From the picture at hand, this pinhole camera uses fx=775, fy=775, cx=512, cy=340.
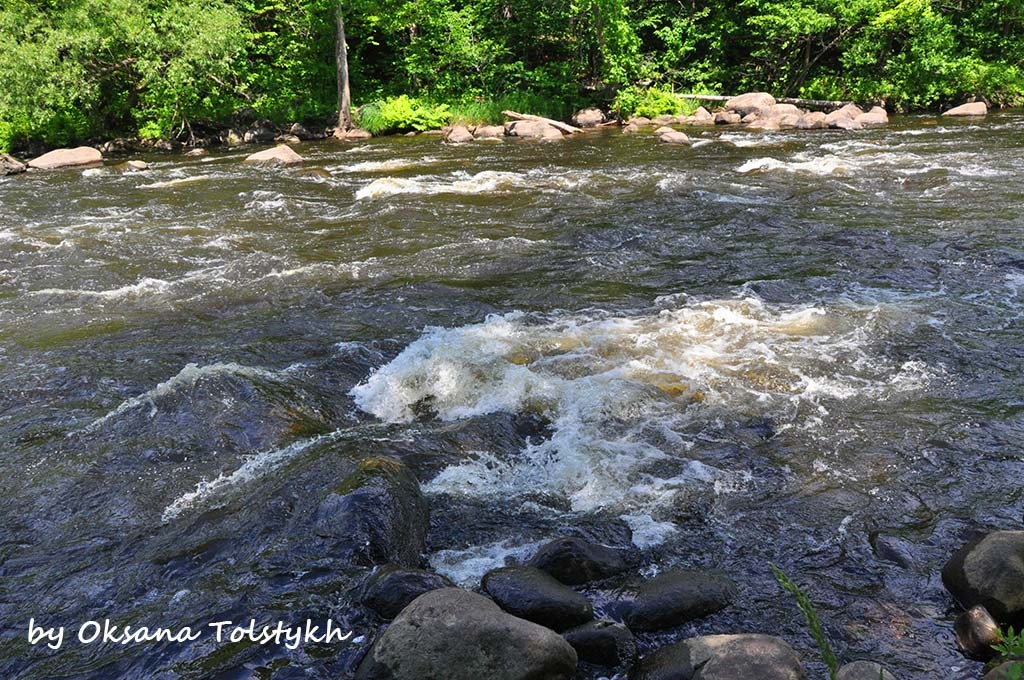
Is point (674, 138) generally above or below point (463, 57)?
below

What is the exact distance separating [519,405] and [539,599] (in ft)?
7.09

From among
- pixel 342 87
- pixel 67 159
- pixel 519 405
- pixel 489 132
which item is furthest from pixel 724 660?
pixel 342 87

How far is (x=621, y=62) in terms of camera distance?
73.4 ft

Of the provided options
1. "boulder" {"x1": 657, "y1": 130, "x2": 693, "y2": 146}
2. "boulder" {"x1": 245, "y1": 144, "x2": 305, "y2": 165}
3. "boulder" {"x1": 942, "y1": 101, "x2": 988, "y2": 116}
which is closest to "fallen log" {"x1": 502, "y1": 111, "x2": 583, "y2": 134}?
"boulder" {"x1": 657, "y1": 130, "x2": 693, "y2": 146}

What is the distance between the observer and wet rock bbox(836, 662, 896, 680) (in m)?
2.76

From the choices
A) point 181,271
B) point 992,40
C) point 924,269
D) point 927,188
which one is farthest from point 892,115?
point 181,271

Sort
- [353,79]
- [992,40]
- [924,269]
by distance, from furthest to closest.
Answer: [353,79] < [992,40] < [924,269]

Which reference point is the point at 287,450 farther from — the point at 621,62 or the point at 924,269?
the point at 621,62

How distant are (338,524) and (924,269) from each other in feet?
21.5

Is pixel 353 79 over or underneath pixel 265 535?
over

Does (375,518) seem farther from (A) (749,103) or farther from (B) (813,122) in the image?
(A) (749,103)

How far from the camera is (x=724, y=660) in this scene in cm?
287

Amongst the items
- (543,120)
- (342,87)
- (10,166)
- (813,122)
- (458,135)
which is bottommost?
(10,166)

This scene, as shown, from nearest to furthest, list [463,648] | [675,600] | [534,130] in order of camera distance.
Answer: [463,648], [675,600], [534,130]
